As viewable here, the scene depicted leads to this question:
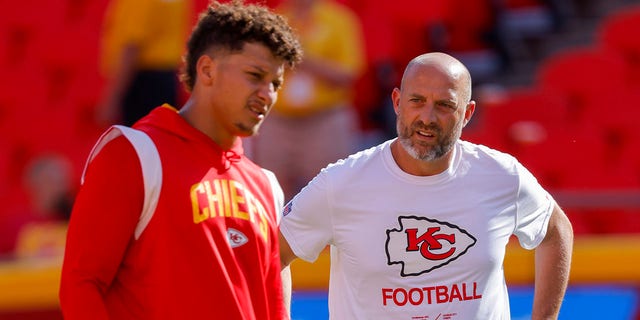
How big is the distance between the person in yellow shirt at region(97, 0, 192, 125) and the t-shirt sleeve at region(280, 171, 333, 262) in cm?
371

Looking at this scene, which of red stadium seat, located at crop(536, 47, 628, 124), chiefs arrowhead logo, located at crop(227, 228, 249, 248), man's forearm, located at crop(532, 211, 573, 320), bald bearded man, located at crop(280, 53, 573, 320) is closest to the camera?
chiefs arrowhead logo, located at crop(227, 228, 249, 248)

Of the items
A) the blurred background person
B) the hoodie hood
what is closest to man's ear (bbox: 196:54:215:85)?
the hoodie hood

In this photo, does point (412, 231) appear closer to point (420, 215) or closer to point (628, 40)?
point (420, 215)

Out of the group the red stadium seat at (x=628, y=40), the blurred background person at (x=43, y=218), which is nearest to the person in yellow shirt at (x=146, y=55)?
the blurred background person at (x=43, y=218)

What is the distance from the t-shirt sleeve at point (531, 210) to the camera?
12.6ft

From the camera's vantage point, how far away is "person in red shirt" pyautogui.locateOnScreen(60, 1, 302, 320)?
10.9 ft

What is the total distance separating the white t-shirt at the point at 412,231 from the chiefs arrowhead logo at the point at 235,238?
0.29 metres

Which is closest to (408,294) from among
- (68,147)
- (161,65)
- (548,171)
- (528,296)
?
(528,296)

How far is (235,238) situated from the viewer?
355 cm

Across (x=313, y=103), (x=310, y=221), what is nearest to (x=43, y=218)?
(x=313, y=103)

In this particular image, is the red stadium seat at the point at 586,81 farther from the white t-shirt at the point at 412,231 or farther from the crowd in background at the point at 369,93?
the white t-shirt at the point at 412,231

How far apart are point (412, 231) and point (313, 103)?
413 centimetres

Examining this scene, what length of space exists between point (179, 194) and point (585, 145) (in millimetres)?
5544

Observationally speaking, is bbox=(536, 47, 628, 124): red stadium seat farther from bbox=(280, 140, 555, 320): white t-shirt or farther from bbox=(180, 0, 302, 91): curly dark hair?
bbox=(180, 0, 302, 91): curly dark hair
